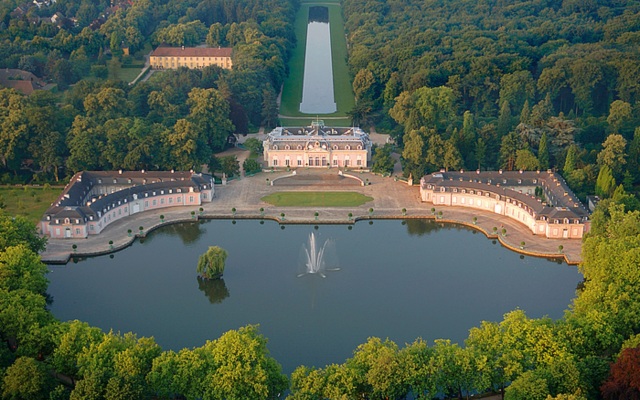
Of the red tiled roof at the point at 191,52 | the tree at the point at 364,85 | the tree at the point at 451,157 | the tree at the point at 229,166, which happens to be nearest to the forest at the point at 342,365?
the tree at the point at 451,157

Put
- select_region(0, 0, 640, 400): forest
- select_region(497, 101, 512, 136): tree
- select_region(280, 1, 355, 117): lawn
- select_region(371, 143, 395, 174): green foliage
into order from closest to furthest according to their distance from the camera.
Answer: select_region(0, 0, 640, 400): forest → select_region(371, 143, 395, 174): green foliage → select_region(497, 101, 512, 136): tree → select_region(280, 1, 355, 117): lawn

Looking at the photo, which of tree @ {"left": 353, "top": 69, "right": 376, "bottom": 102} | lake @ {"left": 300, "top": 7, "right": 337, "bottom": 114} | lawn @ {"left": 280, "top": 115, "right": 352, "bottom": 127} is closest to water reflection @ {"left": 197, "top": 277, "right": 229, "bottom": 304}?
lawn @ {"left": 280, "top": 115, "right": 352, "bottom": 127}

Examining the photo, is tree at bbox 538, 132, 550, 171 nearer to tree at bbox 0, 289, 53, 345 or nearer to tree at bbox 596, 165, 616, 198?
tree at bbox 596, 165, 616, 198

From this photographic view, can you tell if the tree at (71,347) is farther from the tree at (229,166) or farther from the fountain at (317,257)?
the tree at (229,166)

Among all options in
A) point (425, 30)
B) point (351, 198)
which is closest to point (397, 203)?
point (351, 198)

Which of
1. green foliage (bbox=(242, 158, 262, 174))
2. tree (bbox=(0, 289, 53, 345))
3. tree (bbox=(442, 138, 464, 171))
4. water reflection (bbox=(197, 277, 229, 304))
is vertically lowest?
water reflection (bbox=(197, 277, 229, 304))

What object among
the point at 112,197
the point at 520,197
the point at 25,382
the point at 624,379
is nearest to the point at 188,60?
the point at 112,197

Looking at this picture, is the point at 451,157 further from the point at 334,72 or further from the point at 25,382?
the point at 334,72
